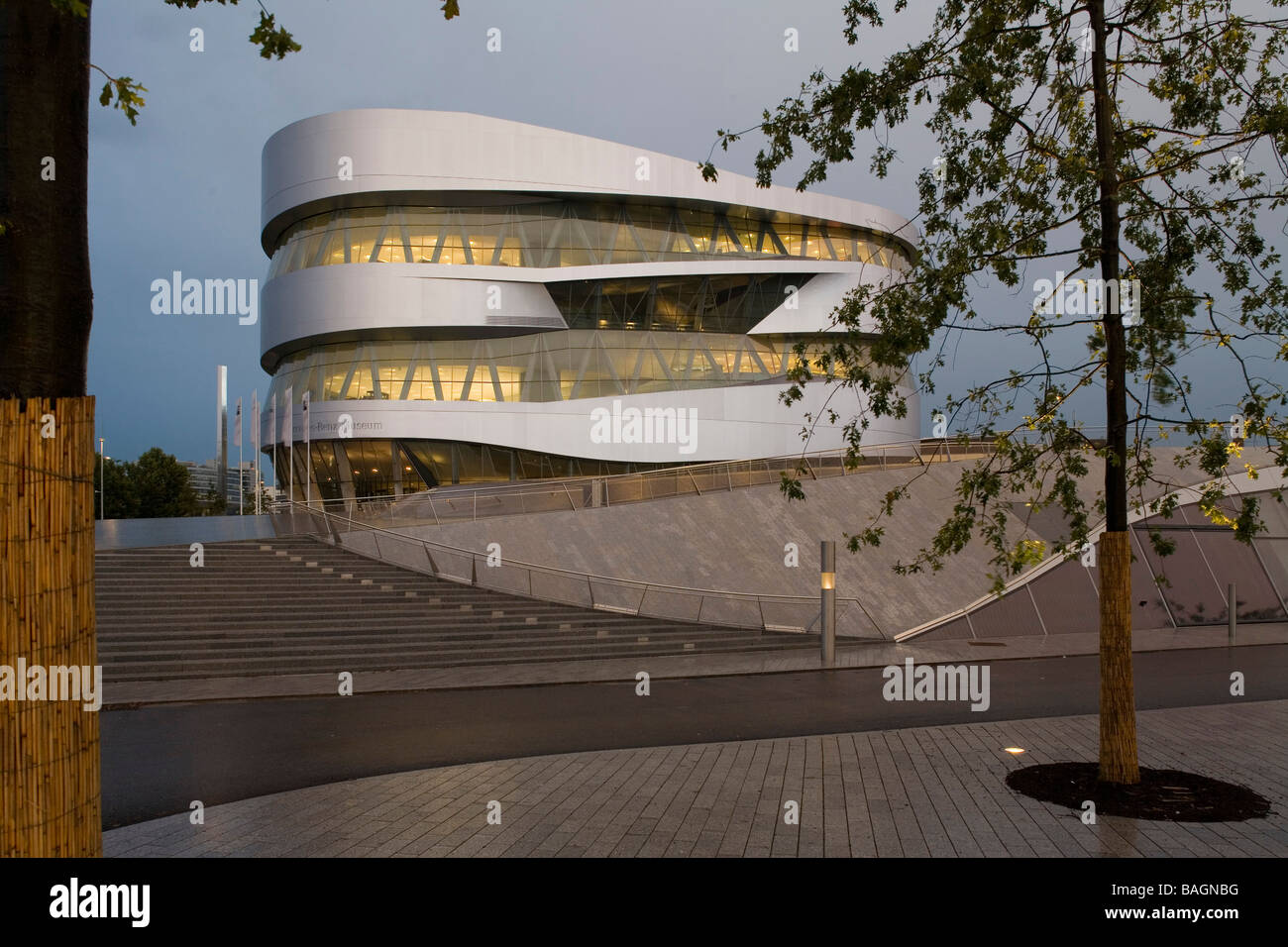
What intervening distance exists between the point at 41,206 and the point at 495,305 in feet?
135

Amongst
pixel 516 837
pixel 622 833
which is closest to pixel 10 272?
pixel 516 837

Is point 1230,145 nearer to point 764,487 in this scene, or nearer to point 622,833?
point 622,833

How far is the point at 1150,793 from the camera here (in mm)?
8070

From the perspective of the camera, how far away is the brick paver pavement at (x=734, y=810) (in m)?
6.70

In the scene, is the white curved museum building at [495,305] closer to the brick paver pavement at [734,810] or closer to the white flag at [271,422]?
the white flag at [271,422]

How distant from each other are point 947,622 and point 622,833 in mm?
17919

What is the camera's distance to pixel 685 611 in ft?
72.1

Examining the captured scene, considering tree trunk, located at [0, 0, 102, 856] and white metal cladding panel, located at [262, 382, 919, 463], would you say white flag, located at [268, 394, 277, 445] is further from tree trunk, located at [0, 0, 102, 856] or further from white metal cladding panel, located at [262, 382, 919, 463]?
tree trunk, located at [0, 0, 102, 856]

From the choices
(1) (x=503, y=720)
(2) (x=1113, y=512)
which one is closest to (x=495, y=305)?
(1) (x=503, y=720)

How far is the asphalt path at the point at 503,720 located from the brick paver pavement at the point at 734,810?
3.22ft

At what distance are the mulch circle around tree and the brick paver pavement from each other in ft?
0.61

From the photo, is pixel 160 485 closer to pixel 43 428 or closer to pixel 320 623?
pixel 320 623

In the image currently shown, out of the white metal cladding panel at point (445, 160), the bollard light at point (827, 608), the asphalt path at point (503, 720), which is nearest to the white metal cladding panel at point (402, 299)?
the white metal cladding panel at point (445, 160)

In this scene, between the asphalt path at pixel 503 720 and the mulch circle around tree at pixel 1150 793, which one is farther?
the asphalt path at pixel 503 720
